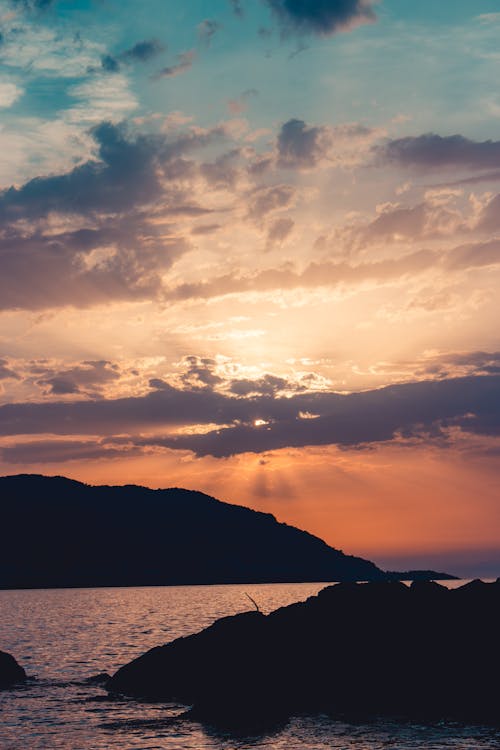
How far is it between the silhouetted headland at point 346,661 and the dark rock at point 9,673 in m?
9.07

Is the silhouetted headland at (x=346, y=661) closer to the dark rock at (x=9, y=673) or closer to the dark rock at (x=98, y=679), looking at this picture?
the dark rock at (x=98, y=679)

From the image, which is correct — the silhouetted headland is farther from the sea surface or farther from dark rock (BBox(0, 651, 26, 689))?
dark rock (BBox(0, 651, 26, 689))

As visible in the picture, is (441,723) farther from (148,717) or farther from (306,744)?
(148,717)

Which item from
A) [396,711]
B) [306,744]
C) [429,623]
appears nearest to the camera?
[306,744]

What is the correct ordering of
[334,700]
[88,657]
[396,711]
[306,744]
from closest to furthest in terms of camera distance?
[306,744]
[396,711]
[334,700]
[88,657]

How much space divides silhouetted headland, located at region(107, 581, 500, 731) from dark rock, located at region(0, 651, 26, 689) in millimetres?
9073

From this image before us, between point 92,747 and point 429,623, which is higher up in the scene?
point 429,623

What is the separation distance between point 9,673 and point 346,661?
2581cm

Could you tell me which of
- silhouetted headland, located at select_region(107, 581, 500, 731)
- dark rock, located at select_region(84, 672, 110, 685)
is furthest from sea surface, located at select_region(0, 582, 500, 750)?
silhouetted headland, located at select_region(107, 581, 500, 731)

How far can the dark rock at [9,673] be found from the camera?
62.4 meters

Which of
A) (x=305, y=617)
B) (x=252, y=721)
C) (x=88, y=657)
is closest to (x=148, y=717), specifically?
(x=252, y=721)

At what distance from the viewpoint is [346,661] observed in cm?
5278

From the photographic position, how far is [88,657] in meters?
81.3

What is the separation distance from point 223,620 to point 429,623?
13278mm
